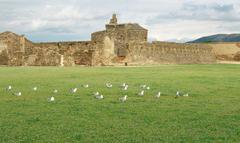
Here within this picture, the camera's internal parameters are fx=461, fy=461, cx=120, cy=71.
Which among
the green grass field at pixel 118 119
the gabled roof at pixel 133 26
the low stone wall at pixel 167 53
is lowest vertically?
the green grass field at pixel 118 119

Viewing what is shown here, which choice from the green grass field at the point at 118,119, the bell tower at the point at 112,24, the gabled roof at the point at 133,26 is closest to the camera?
Answer: the green grass field at the point at 118,119

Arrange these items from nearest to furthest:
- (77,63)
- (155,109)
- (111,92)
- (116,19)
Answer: (155,109) → (111,92) → (77,63) → (116,19)

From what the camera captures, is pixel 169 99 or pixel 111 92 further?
pixel 111 92

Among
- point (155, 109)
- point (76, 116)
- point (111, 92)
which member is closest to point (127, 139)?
point (76, 116)

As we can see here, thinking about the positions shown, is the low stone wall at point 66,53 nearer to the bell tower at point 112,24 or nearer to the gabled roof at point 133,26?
the gabled roof at point 133,26

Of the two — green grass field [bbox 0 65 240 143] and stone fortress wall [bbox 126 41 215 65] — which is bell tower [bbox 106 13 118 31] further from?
green grass field [bbox 0 65 240 143]

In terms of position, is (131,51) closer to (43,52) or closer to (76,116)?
(43,52)

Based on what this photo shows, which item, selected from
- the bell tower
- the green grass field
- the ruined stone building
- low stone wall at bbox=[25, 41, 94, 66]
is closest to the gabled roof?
the bell tower

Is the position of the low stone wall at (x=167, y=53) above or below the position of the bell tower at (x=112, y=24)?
below

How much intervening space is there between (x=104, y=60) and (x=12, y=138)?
3019 centimetres

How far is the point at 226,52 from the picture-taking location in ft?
186

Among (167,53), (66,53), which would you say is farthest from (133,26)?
(66,53)

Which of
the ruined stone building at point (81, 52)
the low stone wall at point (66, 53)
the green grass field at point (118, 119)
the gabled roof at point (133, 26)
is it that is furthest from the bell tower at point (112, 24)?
the green grass field at point (118, 119)

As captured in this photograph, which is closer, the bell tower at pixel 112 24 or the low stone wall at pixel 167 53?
the low stone wall at pixel 167 53
